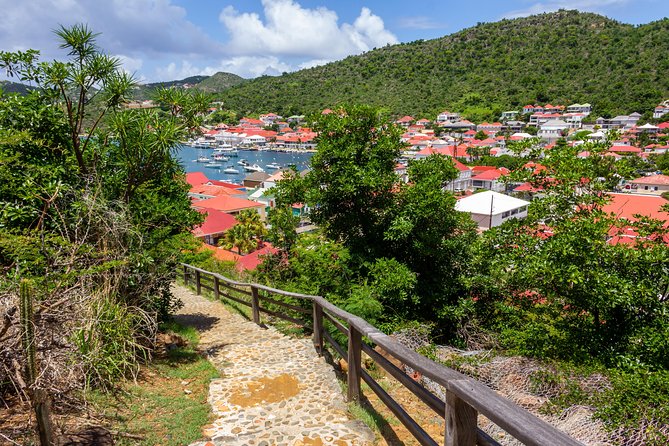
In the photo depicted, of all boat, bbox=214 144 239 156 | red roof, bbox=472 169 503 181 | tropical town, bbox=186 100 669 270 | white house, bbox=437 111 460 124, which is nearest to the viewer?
tropical town, bbox=186 100 669 270

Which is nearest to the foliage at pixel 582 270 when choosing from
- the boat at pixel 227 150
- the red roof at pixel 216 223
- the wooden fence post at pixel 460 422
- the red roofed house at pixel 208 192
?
the wooden fence post at pixel 460 422

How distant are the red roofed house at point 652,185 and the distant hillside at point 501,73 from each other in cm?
5702

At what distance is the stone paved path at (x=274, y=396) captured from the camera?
4.02 metres

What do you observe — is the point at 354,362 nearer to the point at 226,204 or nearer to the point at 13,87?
the point at 13,87

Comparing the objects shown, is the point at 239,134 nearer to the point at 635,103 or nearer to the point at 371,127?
the point at 635,103

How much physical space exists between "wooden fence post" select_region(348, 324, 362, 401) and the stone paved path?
0.19 metres

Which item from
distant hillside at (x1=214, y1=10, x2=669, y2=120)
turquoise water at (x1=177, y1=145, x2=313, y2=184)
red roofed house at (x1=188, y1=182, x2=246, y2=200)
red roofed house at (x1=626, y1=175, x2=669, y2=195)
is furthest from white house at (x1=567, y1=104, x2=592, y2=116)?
red roofed house at (x1=188, y1=182, x2=246, y2=200)

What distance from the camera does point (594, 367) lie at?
7.00m

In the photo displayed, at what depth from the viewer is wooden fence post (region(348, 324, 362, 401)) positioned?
4.39 metres

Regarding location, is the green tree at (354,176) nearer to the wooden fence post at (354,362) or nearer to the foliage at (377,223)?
the foliage at (377,223)

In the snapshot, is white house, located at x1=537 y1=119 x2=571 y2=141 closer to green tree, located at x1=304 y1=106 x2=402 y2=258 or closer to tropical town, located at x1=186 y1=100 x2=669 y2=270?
tropical town, located at x1=186 y1=100 x2=669 y2=270

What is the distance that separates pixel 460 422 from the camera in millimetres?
2607

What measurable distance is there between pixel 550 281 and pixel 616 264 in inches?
45.7

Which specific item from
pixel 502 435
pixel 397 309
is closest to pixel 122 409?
pixel 502 435
